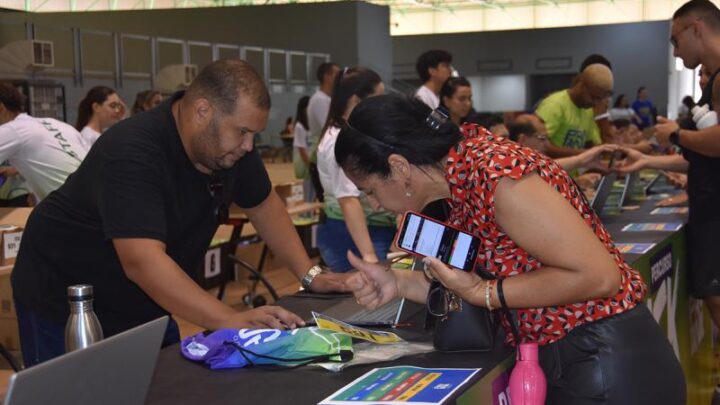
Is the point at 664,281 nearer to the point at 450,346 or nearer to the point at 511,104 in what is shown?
the point at 450,346

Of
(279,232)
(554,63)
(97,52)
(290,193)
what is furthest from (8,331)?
(554,63)

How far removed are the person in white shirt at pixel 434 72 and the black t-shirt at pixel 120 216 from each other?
2.85 meters

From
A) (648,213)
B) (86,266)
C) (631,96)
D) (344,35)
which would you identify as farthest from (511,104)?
(86,266)

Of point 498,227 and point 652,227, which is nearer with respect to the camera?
point 498,227

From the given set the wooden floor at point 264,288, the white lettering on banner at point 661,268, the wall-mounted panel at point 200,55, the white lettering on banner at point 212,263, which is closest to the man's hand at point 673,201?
the white lettering on banner at point 661,268

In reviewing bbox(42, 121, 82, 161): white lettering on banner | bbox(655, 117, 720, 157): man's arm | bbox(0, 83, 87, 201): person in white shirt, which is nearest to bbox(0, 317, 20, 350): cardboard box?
bbox(0, 83, 87, 201): person in white shirt

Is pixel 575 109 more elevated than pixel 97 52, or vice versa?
pixel 97 52

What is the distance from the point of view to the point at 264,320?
5.92 ft

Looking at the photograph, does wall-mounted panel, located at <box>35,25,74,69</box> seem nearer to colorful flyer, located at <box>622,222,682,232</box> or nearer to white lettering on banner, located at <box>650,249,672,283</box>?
colorful flyer, located at <box>622,222,682,232</box>

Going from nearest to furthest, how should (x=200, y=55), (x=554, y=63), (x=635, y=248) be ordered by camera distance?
(x=635, y=248)
(x=200, y=55)
(x=554, y=63)

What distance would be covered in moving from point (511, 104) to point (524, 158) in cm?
2254

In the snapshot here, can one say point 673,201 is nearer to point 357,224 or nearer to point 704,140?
point 704,140

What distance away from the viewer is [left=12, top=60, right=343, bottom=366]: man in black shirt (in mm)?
1855

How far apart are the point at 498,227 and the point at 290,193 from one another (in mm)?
5172
